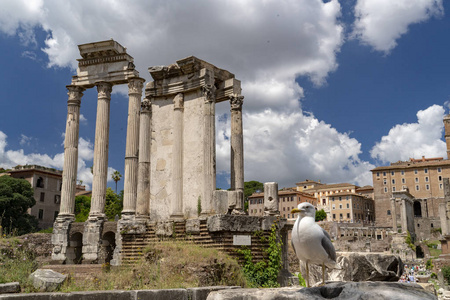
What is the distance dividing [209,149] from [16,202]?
2127 inches

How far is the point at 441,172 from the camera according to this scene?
336 feet

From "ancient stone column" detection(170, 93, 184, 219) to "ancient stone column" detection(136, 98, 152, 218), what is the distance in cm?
120

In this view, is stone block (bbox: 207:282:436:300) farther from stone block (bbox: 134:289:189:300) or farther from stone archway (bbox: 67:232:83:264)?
stone archway (bbox: 67:232:83:264)

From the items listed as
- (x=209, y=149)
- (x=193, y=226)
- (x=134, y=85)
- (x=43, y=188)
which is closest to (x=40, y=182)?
(x=43, y=188)

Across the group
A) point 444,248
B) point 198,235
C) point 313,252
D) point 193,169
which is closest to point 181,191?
point 193,169

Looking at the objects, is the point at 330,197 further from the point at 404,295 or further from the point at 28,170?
the point at 404,295

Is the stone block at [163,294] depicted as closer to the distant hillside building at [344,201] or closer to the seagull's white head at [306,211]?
the seagull's white head at [306,211]

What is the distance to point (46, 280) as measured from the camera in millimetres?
7434

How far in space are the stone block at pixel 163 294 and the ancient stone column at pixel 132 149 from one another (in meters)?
16.9

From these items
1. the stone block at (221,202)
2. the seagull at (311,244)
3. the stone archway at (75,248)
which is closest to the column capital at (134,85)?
the stone archway at (75,248)

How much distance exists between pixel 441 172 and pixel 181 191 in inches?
4082

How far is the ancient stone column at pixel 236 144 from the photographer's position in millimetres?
14688

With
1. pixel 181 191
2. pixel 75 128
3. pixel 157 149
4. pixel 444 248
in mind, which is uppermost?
pixel 75 128

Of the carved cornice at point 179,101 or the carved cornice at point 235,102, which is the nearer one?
the carved cornice at point 179,101
